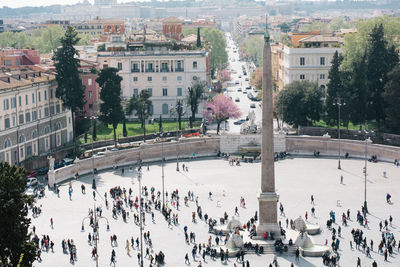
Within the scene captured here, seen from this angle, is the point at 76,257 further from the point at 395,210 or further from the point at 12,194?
the point at 395,210

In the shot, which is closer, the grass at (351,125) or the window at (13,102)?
the window at (13,102)

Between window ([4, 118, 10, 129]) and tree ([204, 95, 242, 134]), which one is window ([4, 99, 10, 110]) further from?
tree ([204, 95, 242, 134])

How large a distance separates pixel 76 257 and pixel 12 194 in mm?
11053

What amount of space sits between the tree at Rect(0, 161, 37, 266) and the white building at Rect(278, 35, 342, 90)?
59.2m

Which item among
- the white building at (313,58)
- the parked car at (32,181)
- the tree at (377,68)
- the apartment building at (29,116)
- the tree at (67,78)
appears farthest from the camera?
the white building at (313,58)

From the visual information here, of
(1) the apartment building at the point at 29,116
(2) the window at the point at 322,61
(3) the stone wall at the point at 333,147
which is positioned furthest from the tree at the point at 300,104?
(1) the apartment building at the point at 29,116

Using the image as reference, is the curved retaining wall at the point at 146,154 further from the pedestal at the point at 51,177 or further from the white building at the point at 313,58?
the white building at the point at 313,58

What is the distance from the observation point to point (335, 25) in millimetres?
183750

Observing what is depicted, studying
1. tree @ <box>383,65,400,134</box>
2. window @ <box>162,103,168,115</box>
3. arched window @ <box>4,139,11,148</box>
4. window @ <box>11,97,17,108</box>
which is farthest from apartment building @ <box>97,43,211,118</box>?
arched window @ <box>4,139,11,148</box>

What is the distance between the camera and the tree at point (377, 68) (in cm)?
7562

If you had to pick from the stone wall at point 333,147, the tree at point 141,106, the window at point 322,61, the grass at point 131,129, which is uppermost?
the window at point 322,61

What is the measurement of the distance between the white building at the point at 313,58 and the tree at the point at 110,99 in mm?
23841

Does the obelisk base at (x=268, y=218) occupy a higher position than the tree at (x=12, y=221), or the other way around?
the tree at (x=12, y=221)

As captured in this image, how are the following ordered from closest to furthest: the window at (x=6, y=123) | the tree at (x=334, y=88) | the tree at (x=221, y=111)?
the window at (x=6, y=123)
the tree at (x=334, y=88)
the tree at (x=221, y=111)
